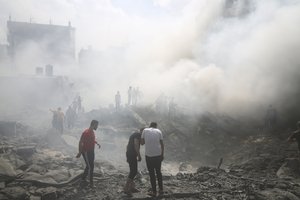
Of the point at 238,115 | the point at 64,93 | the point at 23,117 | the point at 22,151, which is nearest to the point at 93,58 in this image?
the point at 64,93

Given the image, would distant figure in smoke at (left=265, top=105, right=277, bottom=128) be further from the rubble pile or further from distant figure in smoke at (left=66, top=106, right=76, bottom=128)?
distant figure in smoke at (left=66, top=106, right=76, bottom=128)

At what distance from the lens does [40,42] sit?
1837 inches

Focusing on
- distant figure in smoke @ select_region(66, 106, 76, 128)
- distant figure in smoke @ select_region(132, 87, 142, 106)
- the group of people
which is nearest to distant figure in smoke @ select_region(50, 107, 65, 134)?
distant figure in smoke @ select_region(66, 106, 76, 128)

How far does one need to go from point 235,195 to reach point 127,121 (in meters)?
13.1

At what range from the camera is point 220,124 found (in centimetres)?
1811

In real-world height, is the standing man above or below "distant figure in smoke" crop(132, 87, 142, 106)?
below

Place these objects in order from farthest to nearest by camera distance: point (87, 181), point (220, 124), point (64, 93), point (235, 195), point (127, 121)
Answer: point (64, 93) < point (127, 121) < point (220, 124) < point (87, 181) < point (235, 195)

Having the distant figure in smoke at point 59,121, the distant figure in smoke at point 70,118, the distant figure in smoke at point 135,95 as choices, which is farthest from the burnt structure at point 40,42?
the distant figure in smoke at point 59,121

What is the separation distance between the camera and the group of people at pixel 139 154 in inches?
254

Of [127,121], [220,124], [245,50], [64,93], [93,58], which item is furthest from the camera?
[93,58]

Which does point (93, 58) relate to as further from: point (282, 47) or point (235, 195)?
point (235, 195)

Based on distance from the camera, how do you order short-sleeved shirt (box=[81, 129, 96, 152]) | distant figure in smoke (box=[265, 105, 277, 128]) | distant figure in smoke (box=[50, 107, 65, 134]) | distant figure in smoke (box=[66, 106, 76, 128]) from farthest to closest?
1. distant figure in smoke (box=[66, 106, 76, 128])
2. distant figure in smoke (box=[265, 105, 277, 128])
3. distant figure in smoke (box=[50, 107, 65, 134])
4. short-sleeved shirt (box=[81, 129, 96, 152])

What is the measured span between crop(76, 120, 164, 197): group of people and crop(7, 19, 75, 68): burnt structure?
38.5 m

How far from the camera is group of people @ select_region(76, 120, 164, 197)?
645 centimetres
